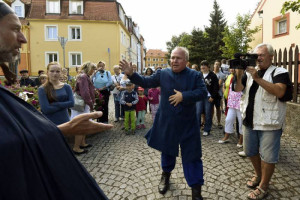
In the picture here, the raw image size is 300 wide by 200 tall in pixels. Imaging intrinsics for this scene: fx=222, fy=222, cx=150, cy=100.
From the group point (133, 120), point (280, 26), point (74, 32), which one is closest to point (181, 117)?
point (133, 120)

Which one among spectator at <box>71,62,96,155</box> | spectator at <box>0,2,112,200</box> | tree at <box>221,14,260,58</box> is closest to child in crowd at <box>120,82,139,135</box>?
spectator at <box>71,62,96,155</box>

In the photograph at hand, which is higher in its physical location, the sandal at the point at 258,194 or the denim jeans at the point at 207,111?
the denim jeans at the point at 207,111

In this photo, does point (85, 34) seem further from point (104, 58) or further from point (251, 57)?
point (251, 57)

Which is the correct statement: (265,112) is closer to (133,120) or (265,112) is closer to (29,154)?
(29,154)

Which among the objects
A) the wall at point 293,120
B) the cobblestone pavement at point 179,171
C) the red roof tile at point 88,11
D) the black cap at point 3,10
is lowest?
the cobblestone pavement at point 179,171

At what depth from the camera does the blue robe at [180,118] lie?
3109 millimetres

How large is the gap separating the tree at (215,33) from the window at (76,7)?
19319mm

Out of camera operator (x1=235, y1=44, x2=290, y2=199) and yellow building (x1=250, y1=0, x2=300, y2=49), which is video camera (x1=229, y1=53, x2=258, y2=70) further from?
yellow building (x1=250, y1=0, x2=300, y2=49)

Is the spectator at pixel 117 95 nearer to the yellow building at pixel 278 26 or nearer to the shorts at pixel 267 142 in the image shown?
the shorts at pixel 267 142

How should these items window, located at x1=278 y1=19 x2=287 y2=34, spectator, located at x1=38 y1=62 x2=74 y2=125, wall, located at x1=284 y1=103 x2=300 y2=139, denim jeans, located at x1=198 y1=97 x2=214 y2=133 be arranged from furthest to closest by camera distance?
window, located at x1=278 y1=19 x2=287 y2=34, denim jeans, located at x1=198 y1=97 x2=214 y2=133, wall, located at x1=284 y1=103 x2=300 y2=139, spectator, located at x1=38 y1=62 x2=74 y2=125

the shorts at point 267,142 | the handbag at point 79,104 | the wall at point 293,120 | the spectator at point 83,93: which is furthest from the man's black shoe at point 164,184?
the wall at point 293,120

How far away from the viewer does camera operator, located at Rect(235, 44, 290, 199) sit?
285 centimetres

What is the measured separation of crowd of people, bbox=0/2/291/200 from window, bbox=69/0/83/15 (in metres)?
22.2

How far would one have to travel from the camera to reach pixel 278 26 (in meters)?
16.3
